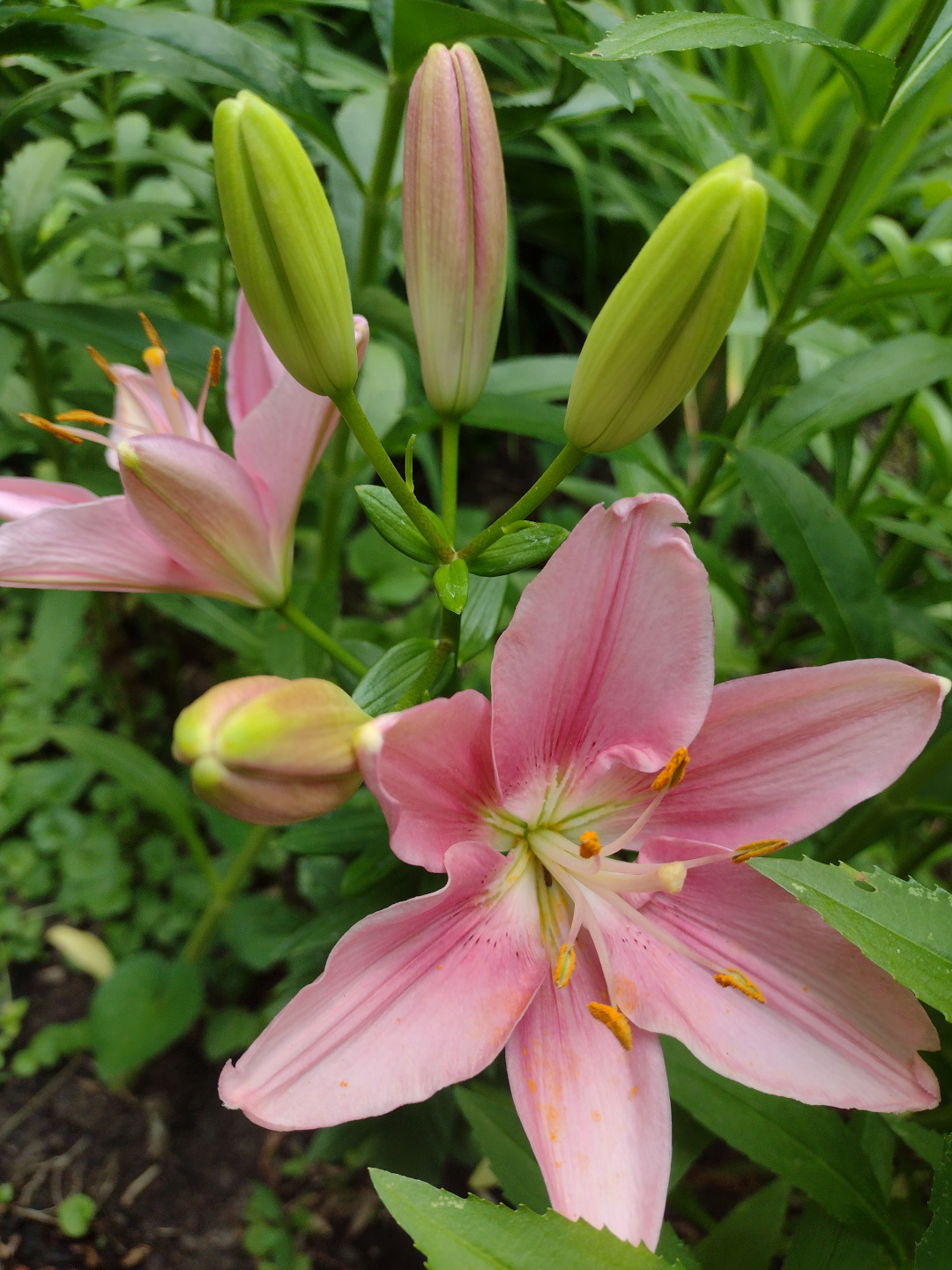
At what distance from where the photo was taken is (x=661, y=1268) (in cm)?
50

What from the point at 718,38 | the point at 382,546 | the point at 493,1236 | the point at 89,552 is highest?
the point at 718,38

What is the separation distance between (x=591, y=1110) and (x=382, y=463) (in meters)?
0.43

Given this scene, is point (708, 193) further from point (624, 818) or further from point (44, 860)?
point (44, 860)

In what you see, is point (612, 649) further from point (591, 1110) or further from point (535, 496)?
point (591, 1110)

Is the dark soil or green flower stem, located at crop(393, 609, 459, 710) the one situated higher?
green flower stem, located at crop(393, 609, 459, 710)

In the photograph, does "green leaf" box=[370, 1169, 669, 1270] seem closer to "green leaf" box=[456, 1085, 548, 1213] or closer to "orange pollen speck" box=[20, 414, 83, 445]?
"green leaf" box=[456, 1085, 548, 1213]

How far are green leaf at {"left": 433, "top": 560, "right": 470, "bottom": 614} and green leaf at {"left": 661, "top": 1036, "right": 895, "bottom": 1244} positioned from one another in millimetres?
444

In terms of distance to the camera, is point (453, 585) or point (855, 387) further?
point (855, 387)

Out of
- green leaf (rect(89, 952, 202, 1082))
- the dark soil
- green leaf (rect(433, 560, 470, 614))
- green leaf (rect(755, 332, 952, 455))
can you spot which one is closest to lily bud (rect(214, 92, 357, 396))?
green leaf (rect(433, 560, 470, 614))

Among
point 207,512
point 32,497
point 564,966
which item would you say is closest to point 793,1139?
point 564,966

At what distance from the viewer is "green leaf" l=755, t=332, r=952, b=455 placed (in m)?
0.88

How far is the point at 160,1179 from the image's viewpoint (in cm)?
117

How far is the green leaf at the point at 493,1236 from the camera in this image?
0.47m

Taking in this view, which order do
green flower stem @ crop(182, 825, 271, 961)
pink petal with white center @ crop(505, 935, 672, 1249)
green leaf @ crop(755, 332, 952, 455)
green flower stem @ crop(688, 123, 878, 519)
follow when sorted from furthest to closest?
1. green flower stem @ crop(182, 825, 271, 961)
2. green leaf @ crop(755, 332, 952, 455)
3. green flower stem @ crop(688, 123, 878, 519)
4. pink petal with white center @ crop(505, 935, 672, 1249)
